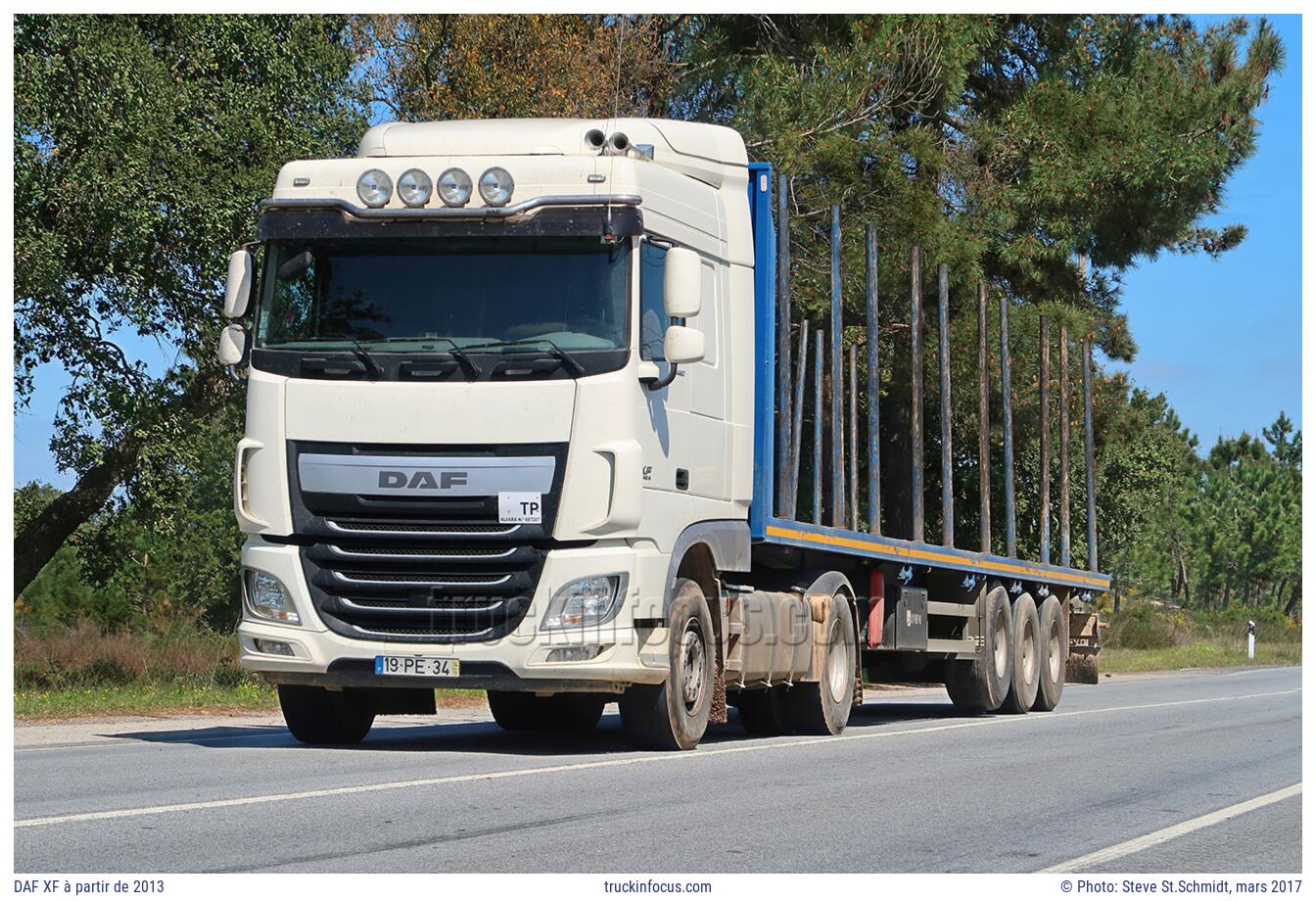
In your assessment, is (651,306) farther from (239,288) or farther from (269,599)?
(269,599)

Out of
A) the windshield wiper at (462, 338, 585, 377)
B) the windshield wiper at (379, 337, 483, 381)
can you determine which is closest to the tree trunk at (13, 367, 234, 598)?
the windshield wiper at (379, 337, 483, 381)

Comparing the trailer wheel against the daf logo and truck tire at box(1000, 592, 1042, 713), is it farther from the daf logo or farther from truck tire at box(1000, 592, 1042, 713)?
truck tire at box(1000, 592, 1042, 713)

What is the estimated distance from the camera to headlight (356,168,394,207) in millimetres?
12539

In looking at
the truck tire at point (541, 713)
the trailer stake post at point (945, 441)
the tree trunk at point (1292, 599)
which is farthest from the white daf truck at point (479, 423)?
the tree trunk at point (1292, 599)

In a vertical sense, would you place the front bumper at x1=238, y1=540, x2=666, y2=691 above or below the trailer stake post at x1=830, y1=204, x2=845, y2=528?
below

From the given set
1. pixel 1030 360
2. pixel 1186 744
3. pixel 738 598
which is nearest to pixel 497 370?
pixel 738 598

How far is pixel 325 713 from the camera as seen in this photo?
13.9m

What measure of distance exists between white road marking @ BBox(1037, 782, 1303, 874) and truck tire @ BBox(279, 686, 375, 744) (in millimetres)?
6285

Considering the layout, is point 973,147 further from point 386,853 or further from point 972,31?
point 386,853

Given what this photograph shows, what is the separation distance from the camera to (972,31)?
31297 millimetres

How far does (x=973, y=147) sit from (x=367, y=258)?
21.0 meters

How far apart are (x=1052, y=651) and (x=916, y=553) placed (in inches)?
199

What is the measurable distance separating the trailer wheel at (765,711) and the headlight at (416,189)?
5549mm
